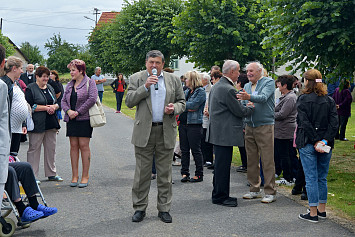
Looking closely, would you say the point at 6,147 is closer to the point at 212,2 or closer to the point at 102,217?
the point at 102,217

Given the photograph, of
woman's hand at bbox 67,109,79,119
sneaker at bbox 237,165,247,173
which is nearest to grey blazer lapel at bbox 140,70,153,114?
woman's hand at bbox 67,109,79,119

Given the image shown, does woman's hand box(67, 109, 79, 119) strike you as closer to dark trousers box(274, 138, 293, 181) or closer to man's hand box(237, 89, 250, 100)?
man's hand box(237, 89, 250, 100)

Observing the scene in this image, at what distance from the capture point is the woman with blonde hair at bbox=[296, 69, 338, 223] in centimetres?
628

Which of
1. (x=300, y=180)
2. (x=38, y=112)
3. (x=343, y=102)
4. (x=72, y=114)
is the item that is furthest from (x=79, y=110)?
(x=343, y=102)

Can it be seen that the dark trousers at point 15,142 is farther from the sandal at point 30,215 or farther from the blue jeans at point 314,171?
the blue jeans at point 314,171

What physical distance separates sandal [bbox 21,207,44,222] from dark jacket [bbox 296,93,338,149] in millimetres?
3394

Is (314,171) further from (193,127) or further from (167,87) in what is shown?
(193,127)

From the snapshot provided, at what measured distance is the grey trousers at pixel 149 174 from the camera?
633cm

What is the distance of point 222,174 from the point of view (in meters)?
7.25

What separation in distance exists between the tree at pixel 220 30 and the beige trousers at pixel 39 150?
12457mm

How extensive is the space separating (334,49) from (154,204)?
15.8ft

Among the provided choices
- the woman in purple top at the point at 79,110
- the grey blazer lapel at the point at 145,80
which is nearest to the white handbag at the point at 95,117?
the woman in purple top at the point at 79,110

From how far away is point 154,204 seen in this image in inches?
281

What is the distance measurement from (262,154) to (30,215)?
11.8 feet
